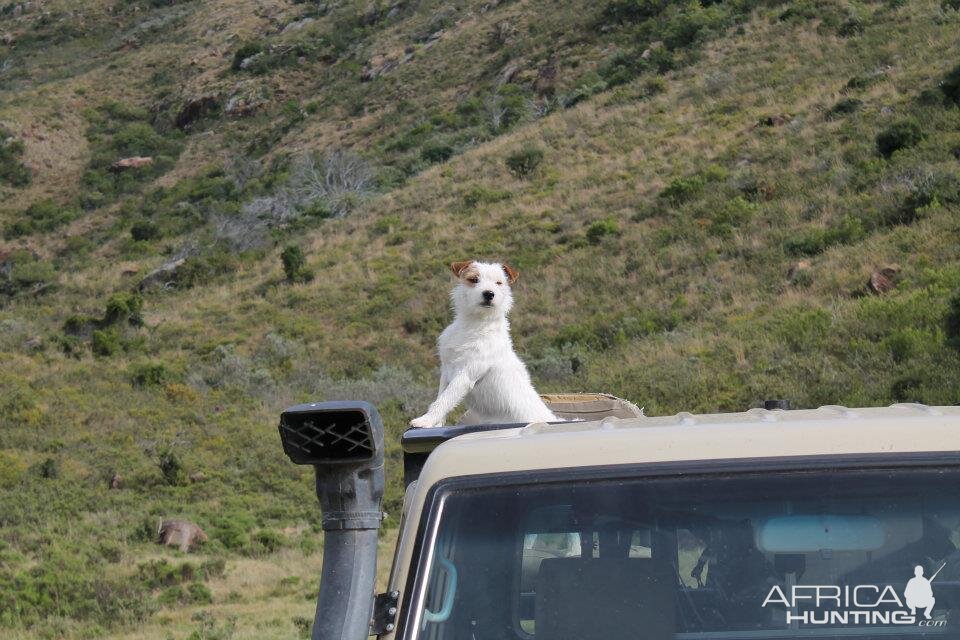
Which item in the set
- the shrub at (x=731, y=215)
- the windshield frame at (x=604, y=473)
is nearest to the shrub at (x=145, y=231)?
the shrub at (x=731, y=215)

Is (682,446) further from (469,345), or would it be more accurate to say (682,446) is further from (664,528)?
(469,345)

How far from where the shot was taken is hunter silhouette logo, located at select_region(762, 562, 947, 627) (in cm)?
229

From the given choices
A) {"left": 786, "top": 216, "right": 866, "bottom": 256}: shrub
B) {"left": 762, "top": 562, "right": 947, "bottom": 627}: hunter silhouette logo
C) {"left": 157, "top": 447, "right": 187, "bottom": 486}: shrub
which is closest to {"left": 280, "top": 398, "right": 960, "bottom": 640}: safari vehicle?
{"left": 762, "top": 562, "right": 947, "bottom": 627}: hunter silhouette logo

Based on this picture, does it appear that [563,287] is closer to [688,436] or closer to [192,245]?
[192,245]

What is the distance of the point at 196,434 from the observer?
20875 mm

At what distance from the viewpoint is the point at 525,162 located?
36312 millimetres

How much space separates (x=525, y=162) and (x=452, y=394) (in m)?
31.2

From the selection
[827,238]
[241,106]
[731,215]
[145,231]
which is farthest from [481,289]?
[241,106]

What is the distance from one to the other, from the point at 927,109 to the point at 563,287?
10218 mm

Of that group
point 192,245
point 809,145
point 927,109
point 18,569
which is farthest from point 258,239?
point 18,569

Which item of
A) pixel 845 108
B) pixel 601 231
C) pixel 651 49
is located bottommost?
pixel 601 231

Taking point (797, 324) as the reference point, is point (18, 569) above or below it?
above

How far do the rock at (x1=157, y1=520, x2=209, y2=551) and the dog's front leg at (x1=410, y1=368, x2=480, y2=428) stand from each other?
1063 centimetres

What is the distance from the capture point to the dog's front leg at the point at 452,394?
5125 mm
